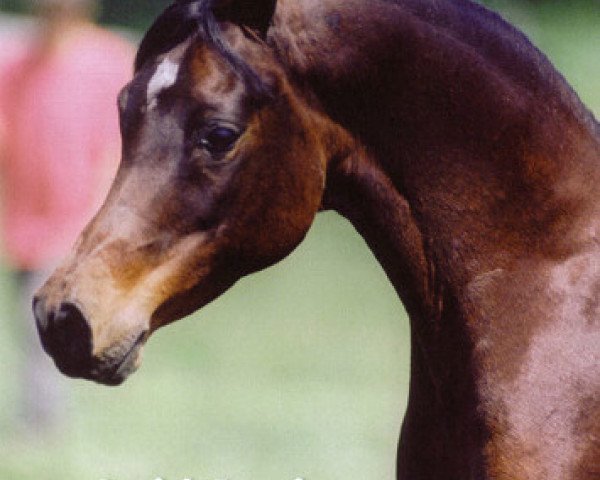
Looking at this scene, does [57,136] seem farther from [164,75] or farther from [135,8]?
[135,8]

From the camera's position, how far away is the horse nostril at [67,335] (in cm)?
327

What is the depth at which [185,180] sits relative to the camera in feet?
11.0

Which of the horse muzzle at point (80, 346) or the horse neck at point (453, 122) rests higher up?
the horse neck at point (453, 122)

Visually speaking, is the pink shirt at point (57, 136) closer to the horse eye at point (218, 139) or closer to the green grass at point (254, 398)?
the green grass at point (254, 398)

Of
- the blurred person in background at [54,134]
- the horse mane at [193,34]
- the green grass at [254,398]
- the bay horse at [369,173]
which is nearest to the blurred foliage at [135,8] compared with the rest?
the green grass at [254,398]

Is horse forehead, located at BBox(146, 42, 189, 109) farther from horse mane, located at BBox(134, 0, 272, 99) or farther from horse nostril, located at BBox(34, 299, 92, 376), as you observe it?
horse nostril, located at BBox(34, 299, 92, 376)

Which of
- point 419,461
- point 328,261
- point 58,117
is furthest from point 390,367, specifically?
point 419,461

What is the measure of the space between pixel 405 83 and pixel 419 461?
764 millimetres

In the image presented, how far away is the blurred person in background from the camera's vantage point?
7.14 m

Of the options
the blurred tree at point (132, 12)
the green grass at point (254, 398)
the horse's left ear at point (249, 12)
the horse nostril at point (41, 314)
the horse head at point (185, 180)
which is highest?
the horse's left ear at point (249, 12)

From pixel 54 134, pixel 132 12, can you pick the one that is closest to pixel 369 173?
pixel 54 134

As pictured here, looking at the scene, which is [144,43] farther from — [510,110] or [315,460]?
[315,460]

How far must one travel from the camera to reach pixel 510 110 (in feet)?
11.0

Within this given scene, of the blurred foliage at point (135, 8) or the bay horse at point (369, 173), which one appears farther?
the blurred foliage at point (135, 8)
